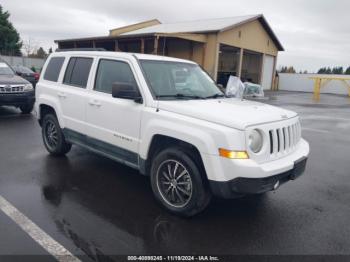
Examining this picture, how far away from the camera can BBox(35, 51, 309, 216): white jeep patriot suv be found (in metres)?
3.35

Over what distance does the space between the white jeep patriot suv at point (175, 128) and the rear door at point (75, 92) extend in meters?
0.02

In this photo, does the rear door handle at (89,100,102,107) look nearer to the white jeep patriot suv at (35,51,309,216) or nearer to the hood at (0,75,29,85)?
the white jeep patriot suv at (35,51,309,216)

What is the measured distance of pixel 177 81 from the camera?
4672 mm

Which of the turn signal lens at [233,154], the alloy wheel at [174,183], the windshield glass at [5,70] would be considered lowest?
the alloy wheel at [174,183]

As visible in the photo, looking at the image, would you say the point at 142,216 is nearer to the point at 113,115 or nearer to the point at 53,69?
the point at 113,115

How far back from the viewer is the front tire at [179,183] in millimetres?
3590

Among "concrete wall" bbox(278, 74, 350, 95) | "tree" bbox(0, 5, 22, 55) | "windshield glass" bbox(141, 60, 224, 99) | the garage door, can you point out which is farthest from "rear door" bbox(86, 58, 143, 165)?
"tree" bbox(0, 5, 22, 55)

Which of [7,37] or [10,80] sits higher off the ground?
[7,37]

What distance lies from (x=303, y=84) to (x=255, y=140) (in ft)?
122

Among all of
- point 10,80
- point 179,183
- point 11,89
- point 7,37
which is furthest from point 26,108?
point 7,37

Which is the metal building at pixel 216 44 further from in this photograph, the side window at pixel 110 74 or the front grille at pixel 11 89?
the side window at pixel 110 74

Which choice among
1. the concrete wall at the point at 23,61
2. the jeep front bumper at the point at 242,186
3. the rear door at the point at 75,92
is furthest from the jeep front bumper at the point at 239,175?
the concrete wall at the point at 23,61

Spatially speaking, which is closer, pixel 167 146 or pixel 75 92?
pixel 167 146

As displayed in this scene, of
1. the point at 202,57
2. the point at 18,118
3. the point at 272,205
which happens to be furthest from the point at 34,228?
the point at 202,57
